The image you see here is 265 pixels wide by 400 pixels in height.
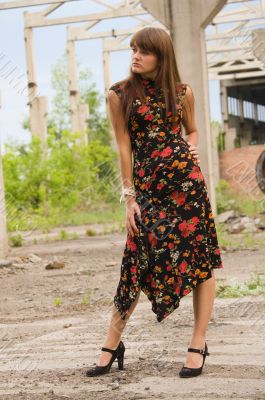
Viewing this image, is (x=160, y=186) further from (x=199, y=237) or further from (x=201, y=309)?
(x=201, y=309)

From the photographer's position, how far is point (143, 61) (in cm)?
467

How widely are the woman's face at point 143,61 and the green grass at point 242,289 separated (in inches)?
140

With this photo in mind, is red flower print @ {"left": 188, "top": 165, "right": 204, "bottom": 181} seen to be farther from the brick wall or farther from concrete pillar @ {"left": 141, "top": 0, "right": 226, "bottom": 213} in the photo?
the brick wall

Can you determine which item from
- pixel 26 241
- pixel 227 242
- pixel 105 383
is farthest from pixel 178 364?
pixel 26 241

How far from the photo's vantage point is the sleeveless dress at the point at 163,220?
4594mm

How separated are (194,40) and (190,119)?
952cm

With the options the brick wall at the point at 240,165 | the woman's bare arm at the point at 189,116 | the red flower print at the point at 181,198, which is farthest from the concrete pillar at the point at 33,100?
the red flower print at the point at 181,198

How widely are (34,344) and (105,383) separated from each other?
147 centimetres

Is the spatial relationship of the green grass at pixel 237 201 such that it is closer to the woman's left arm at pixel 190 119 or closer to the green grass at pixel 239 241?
the green grass at pixel 239 241

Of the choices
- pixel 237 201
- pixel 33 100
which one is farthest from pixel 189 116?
pixel 33 100

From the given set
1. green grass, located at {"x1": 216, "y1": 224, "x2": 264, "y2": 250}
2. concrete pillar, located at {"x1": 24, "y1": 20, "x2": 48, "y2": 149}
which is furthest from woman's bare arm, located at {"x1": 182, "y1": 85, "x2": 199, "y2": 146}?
concrete pillar, located at {"x1": 24, "y1": 20, "x2": 48, "y2": 149}

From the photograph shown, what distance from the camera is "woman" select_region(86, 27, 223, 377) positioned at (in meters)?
4.60

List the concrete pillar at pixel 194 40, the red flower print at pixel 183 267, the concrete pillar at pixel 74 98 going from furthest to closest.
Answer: the concrete pillar at pixel 74 98 < the concrete pillar at pixel 194 40 < the red flower print at pixel 183 267

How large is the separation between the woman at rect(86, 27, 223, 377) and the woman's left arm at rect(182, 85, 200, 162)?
0.02 metres
